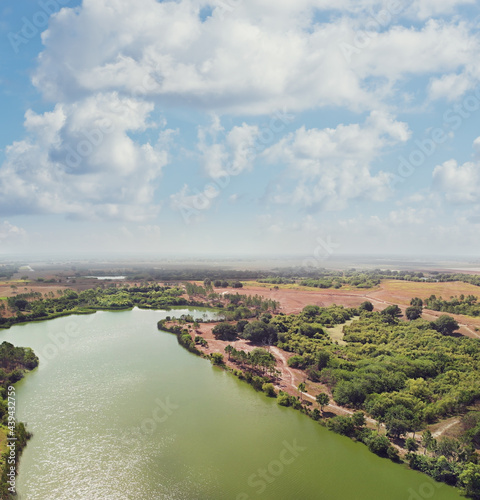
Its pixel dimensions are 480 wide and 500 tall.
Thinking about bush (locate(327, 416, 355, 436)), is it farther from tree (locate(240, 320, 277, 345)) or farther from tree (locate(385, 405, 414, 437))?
tree (locate(240, 320, 277, 345))

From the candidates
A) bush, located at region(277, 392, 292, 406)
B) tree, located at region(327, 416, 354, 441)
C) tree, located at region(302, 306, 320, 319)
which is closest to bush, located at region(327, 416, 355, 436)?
tree, located at region(327, 416, 354, 441)

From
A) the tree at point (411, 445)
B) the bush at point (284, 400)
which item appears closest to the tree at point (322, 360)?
the bush at point (284, 400)

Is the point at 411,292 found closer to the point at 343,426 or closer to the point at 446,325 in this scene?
the point at 446,325

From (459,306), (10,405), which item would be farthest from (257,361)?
(459,306)

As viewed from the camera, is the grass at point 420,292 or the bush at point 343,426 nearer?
the bush at point 343,426

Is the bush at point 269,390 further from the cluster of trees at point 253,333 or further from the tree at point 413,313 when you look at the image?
the tree at point 413,313

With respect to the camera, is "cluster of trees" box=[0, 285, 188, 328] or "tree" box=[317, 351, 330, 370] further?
"cluster of trees" box=[0, 285, 188, 328]

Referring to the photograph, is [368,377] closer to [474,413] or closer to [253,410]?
[474,413]

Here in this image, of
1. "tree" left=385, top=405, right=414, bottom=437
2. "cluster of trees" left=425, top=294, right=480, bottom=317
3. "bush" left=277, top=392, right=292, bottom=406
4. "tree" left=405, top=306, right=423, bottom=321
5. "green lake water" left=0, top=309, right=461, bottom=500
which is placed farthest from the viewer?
"tree" left=405, top=306, right=423, bottom=321
